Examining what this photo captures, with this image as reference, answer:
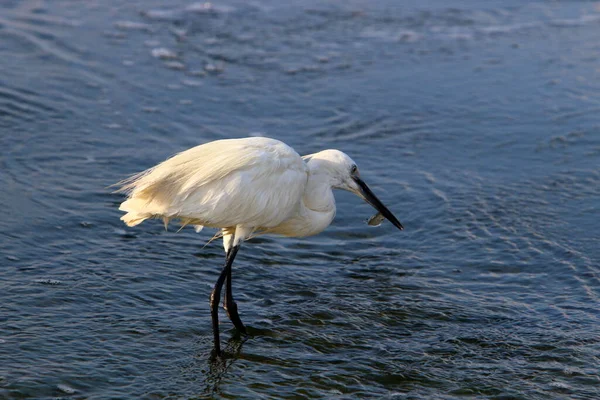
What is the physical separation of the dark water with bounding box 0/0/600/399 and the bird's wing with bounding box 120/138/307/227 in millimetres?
802

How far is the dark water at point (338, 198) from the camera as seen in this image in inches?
215

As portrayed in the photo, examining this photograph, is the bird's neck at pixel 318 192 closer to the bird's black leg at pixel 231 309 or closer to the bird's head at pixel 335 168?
the bird's head at pixel 335 168

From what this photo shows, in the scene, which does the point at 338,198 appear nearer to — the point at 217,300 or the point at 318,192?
the point at 318,192

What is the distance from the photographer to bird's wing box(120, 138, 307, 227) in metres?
5.61

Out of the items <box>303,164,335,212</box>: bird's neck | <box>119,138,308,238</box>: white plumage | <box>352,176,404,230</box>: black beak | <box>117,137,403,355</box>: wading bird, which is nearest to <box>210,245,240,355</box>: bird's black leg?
<box>117,137,403,355</box>: wading bird

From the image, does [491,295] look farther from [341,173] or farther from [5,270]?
[5,270]

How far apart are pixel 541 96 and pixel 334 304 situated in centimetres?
553

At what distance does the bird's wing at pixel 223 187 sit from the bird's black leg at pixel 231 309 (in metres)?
0.51

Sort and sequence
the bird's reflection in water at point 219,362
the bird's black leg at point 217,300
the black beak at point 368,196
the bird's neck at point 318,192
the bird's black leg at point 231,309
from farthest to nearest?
the black beak at point 368,196 → the bird's neck at point 318,192 → the bird's black leg at point 231,309 → the bird's black leg at point 217,300 → the bird's reflection in water at point 219,362

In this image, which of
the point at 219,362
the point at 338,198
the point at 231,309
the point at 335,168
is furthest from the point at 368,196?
the point at 338,198

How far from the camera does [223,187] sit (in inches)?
222

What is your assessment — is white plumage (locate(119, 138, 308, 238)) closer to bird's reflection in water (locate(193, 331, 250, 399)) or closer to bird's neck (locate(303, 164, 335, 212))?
bird's neck (locate(303, 164, 335, 212))

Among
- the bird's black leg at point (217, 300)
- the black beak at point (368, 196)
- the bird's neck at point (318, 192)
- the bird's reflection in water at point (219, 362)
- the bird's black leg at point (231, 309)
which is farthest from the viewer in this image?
the black beak at point (368, 196)

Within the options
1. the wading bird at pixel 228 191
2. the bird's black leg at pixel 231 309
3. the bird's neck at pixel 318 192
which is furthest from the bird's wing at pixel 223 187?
the bird's black leg at pixel 231 309
